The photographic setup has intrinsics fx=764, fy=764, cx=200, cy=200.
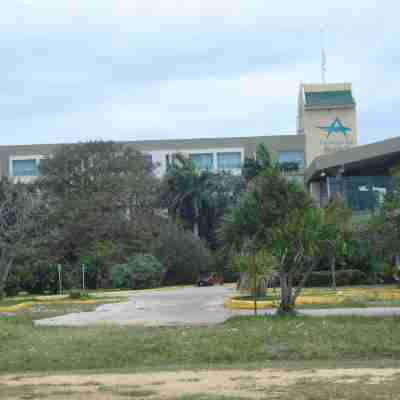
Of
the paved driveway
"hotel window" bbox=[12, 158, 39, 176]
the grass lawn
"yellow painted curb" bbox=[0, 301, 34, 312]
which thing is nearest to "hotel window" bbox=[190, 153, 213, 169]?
"hotel window" bbox=[12, 158, 39, 176]

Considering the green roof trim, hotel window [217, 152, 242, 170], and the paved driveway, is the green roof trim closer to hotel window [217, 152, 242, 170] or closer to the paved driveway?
hotel window [217, 152, 242, 170]

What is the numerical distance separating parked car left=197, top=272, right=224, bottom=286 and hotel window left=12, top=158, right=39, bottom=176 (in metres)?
37.0

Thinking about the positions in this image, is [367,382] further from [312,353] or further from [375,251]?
[375,251]

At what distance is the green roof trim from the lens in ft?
303

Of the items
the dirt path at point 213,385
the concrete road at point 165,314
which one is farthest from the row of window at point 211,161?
the dirt path at point 213,385

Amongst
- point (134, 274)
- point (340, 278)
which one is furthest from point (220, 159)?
point (340, 278)

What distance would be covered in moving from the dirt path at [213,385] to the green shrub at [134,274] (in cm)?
4145

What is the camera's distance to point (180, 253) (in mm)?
61156

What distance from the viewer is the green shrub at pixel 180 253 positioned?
60812mm

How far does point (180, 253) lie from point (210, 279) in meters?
3.32

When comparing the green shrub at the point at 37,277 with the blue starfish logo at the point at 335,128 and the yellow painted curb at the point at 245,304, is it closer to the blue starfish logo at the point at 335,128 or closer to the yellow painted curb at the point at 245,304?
the yellow painted curb at the point at 245,304

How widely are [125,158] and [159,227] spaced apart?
10.6 meters

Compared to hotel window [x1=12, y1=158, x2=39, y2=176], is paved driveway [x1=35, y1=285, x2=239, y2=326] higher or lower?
lower

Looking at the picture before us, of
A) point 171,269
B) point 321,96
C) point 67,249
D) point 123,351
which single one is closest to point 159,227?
point 171,269
